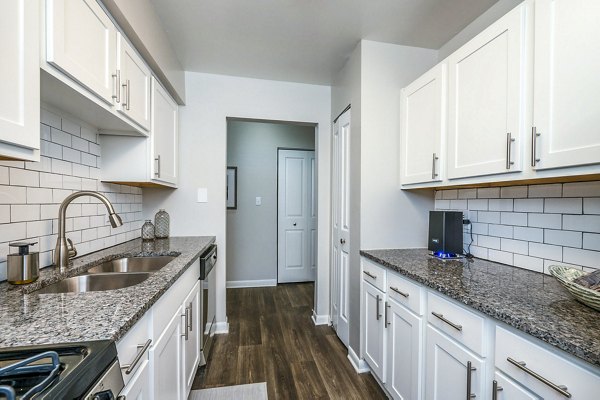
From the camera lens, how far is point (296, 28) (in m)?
2.01

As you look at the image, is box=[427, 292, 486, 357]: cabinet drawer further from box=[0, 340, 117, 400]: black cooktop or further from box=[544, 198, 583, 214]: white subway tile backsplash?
box=[0, 340, 117, 400]: black cooktop

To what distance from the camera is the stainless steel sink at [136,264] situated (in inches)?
67.0

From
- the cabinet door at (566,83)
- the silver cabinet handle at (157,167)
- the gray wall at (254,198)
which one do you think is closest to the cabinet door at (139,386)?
the silver cabinet handle at (157,167)

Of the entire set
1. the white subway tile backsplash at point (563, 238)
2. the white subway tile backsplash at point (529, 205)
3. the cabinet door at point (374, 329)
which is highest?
the white subway tile backsplash at point (529, 205)

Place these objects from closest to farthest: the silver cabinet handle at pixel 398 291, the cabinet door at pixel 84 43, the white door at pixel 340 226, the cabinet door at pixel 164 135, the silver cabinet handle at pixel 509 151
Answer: the cabinet door at pixel 84 43 < the silver cabinet handle at pixel 509 151 < the silver cabinet handle at pixel 398 291 < the cabinet door at pixel 164 135 < the white door at pixel 340 226

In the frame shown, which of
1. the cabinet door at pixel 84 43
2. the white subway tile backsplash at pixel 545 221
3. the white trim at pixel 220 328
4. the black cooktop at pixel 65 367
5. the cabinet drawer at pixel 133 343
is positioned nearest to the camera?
the black cooktop at pixel 65 367

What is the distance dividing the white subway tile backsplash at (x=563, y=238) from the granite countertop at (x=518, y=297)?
0.18 meters

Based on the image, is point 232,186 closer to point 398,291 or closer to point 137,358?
point 398,291

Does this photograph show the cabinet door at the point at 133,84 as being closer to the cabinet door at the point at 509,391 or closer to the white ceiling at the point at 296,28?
the white ceiling at the point at 296,28

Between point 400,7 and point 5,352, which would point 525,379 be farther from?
point 400,7

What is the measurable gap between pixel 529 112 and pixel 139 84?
205 cm

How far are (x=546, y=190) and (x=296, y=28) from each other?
182cm

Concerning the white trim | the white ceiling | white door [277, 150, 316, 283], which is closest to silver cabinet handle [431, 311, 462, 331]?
the white ceiling

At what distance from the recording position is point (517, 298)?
1060 millimetres
